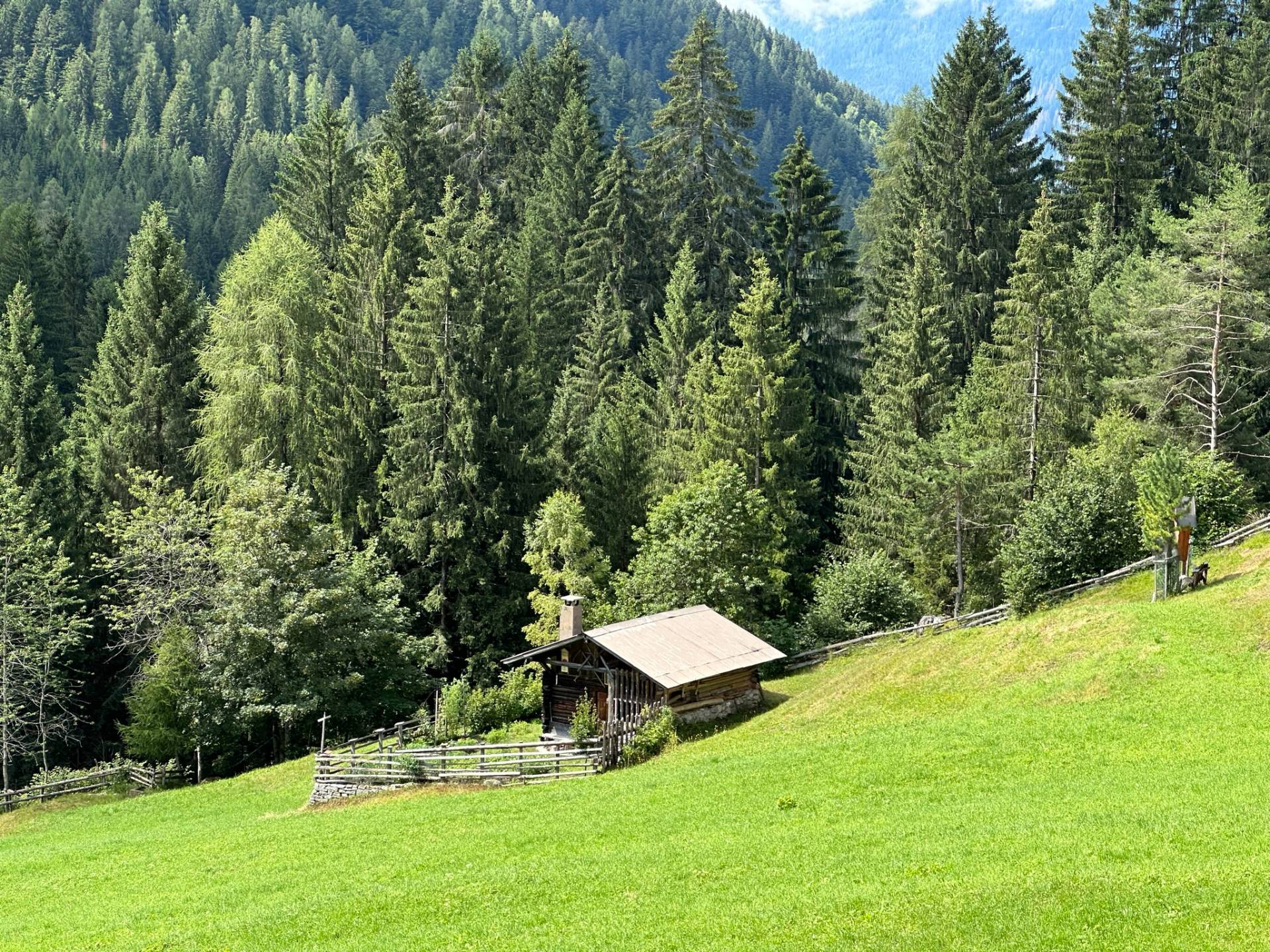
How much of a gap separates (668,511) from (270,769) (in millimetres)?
18566

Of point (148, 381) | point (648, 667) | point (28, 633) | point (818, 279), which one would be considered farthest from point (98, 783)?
point (818, 279)

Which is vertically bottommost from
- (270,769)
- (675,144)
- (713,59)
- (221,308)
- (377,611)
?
(270,769)

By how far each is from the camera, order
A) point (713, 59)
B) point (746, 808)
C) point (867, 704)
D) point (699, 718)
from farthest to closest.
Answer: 1. point (713, 59)
2. point (699, 718)
3. point (867, 704)
4. point (746, 808)

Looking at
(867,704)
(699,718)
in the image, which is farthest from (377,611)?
(867,704)

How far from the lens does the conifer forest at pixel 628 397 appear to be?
47406 mm

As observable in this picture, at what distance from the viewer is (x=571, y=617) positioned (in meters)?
41.0

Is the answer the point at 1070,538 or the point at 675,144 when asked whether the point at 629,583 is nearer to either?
the point at 1070,538

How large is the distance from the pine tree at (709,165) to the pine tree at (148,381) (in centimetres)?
2746

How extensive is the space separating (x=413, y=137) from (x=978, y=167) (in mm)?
34791

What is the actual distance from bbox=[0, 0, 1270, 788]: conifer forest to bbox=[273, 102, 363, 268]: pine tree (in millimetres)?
226

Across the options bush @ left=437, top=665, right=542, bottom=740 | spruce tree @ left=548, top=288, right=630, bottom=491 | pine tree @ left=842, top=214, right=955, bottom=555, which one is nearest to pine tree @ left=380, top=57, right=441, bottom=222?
spruce tree @ left=548, top=288, right=630, bottom=491

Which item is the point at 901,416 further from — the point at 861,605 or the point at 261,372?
the point at 261,372

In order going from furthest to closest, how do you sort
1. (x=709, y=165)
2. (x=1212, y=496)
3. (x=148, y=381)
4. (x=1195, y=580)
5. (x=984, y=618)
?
(x=709, y=165), (x=148, y=381), (x=984, y=618), (x=1212, y=496), (x=1195, y=580)

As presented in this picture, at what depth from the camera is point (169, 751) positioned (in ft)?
148
